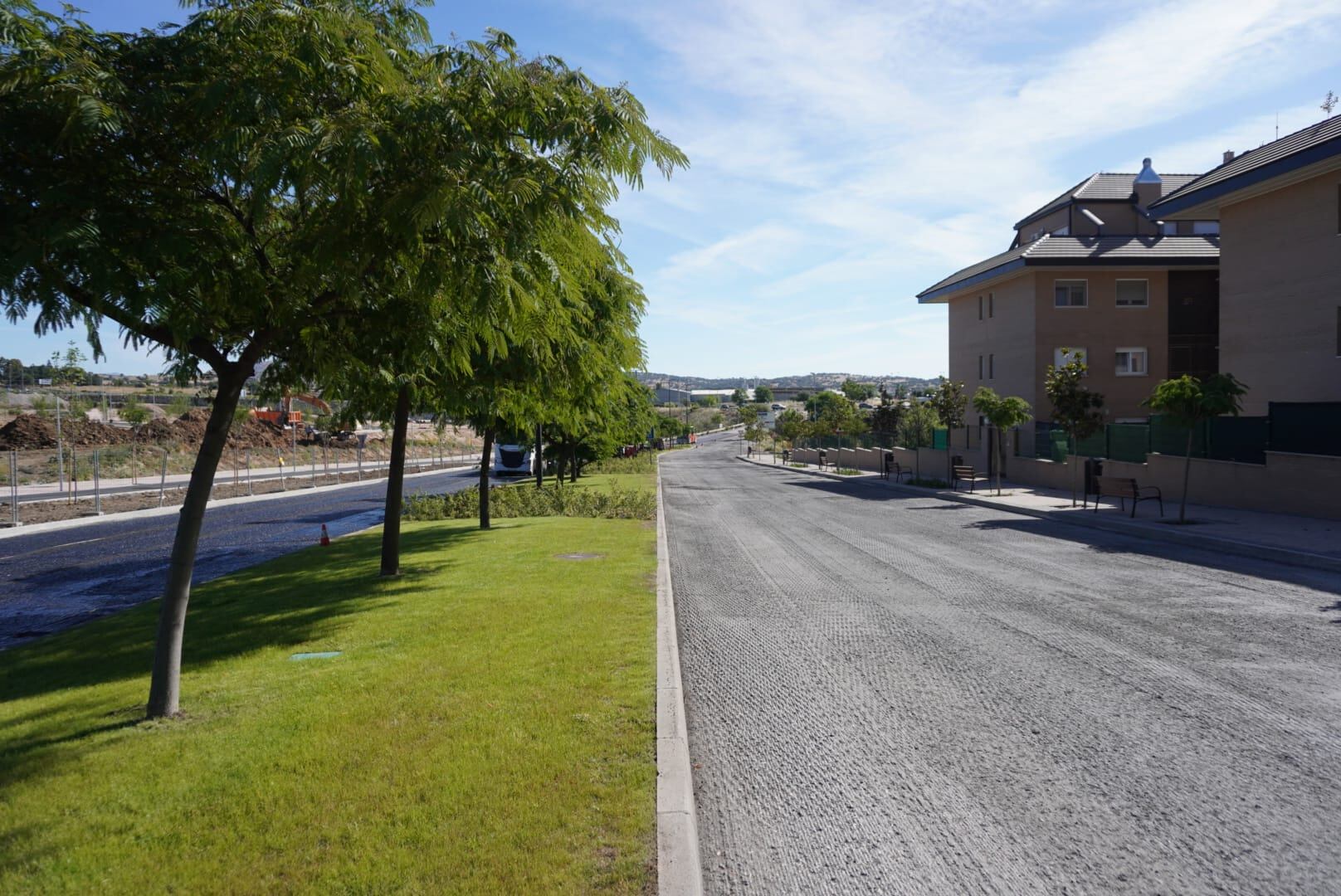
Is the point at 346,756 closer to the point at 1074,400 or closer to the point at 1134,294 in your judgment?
the point at 1074,400

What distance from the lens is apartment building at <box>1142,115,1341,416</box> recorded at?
72.9 ft

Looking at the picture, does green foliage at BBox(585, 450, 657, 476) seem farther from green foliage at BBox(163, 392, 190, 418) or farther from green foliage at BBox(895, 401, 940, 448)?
green foliage at BBox(163, 392, 190, 418)

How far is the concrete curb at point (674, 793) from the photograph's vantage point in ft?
12.8

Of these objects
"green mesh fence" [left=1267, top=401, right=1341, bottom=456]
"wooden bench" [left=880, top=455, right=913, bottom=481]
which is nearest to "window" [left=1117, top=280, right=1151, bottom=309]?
"wooden bench" [left=880, top=455, right=913, bottom=481]

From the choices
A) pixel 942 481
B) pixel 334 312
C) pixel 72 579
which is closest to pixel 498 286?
pixel 334 312

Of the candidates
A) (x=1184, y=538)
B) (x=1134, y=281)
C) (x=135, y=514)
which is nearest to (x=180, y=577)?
(x=1184, y=538)

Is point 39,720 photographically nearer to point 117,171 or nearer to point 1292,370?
point 117,171

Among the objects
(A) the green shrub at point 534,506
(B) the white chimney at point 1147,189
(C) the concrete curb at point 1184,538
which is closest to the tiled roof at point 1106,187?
(B) the white chimney at point 1147,189

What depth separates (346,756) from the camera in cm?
522

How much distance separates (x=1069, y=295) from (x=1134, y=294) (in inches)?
123

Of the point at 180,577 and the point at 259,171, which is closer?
the point at 259,171

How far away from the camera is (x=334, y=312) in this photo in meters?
6.58

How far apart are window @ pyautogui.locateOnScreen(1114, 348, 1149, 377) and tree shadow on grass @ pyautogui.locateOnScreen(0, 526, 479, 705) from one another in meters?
34.5

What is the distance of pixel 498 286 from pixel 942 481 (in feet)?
108
